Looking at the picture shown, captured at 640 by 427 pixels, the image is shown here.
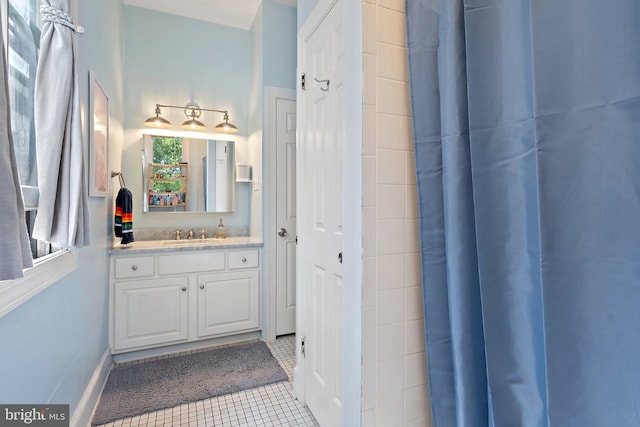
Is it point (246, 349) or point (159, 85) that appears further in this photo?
point (159, 85)

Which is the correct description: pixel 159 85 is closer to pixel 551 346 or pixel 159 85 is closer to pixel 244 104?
pixel 244 104

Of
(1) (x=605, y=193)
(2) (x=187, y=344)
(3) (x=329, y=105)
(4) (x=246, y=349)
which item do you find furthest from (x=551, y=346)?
(2) (x=187, y=344)

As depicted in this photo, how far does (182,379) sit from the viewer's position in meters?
1.96

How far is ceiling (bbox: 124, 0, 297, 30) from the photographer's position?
2521 mm

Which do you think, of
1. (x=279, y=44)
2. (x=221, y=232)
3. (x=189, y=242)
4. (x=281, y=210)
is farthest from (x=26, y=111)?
(x=279, y=44)

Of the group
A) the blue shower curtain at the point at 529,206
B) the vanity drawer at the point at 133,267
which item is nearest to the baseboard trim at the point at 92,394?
the vanity drawer at the point at 133,267

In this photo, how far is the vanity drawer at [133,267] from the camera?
215 cm

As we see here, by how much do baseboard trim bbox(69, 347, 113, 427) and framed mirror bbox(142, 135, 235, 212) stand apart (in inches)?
48.7

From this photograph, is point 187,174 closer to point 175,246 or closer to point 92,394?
point 175,246

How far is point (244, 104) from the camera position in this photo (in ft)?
9.78

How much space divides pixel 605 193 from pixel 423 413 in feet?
3.13

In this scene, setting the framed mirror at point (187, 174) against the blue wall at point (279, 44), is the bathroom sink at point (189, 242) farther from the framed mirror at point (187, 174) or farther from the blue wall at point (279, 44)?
the blue wall at point (279, 44)

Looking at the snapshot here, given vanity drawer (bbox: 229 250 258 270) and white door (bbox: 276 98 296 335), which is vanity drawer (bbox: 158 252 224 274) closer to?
vanity drawer (bbox: 229 250 258 270)

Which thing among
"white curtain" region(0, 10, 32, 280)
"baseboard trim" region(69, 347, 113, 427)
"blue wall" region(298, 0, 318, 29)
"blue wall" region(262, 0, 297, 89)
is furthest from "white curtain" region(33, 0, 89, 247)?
"blue wall" region(262, 0, 297, 89)
